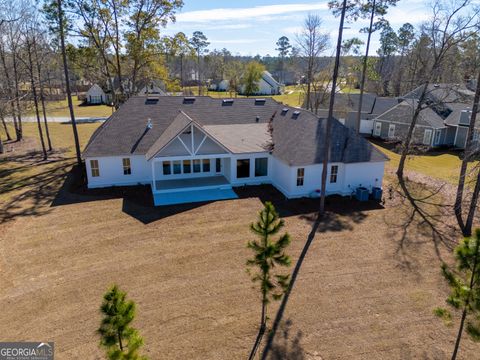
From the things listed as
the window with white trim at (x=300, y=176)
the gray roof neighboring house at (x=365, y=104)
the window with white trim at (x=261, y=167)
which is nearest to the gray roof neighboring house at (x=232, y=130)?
the window with white trim at (x=300, y=176)

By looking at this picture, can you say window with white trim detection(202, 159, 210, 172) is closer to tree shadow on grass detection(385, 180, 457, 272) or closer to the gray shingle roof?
the gray shingle roof

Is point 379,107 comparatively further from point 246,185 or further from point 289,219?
point 289,219

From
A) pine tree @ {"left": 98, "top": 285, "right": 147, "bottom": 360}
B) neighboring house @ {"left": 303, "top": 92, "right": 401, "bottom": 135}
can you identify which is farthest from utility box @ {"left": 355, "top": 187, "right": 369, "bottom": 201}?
neighboring house @ {"left": 303, "top": 92, "right": 401, "bottom": 135}

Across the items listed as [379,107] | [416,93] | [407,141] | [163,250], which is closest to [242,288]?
[163,250]

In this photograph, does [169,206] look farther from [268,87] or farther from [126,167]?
[268,87]

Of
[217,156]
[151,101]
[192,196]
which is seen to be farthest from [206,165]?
[151,101]
